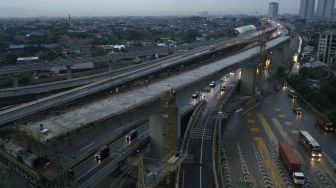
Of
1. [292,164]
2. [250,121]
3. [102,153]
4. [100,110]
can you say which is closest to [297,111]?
[250,121]

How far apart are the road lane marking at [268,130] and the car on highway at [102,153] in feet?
52.0

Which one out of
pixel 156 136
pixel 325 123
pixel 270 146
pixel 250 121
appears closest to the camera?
pixel 156 136

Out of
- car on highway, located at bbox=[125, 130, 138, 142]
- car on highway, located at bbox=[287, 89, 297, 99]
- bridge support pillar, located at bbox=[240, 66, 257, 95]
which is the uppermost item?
bridge support pillar, located at bbox=[240, 66, 257, 95]

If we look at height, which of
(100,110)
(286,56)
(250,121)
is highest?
(100,110)

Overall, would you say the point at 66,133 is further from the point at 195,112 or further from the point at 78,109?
the point at 195,112

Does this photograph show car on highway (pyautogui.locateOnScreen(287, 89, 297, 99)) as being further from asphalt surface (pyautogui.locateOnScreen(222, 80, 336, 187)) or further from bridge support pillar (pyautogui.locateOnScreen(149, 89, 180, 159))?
bridge support pillar (pyautogui.locateOnScreen(149, 89, 180, 159))

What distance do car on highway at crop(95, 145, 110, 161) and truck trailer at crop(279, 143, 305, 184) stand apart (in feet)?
42.8

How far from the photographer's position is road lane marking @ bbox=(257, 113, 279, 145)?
97.0 ft

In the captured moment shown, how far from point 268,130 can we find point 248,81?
47.5 ft

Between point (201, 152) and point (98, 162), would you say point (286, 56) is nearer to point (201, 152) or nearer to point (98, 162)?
point (201, 152)

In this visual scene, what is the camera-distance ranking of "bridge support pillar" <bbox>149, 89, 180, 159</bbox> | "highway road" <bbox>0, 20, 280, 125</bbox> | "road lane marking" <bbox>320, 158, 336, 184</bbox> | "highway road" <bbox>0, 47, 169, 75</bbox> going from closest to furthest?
"bridge support pillar" <bbox>149, 89, 180, 159</bbox>, "road lane marking" <bbox>320, 158, 336, 184</bbox>, "highway road" <bbox>0, 20, 280, 125</bbox>, "highway road" <bbox>0, 47, 169, 75</bbox>

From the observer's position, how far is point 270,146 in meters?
28.2

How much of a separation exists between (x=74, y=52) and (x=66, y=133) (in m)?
70.7

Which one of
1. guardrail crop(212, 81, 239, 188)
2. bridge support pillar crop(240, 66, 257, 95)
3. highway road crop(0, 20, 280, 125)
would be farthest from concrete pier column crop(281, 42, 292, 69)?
guardrail crop(212, 81, 239, 188)
